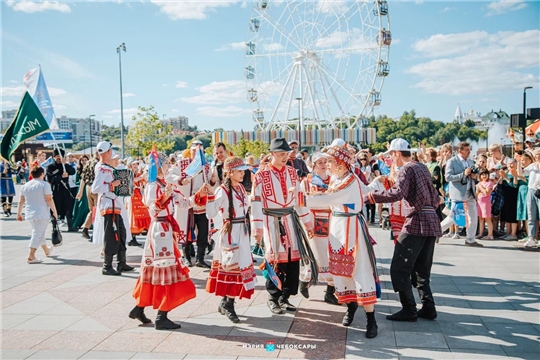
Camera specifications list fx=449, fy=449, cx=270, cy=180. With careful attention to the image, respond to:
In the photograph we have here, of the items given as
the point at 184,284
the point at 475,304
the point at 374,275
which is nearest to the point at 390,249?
the point at 475,304

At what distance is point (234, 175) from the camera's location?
16.6 ft

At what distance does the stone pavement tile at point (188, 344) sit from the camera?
4203 millimetres

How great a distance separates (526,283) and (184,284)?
4939 millimetres

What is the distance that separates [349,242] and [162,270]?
198cm

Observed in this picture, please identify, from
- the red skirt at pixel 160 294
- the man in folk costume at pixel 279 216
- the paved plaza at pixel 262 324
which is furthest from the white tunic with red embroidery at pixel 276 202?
the red skirt at pixel 160 294

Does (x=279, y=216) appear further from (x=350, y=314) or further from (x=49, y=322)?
(x=49, y=322)

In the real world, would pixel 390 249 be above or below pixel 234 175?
below

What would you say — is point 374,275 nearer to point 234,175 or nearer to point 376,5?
point 234,175

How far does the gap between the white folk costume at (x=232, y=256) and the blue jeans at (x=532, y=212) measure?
22.0 feet

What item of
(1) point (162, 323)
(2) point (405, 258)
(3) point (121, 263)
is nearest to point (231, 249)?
(1) point (162, 323)

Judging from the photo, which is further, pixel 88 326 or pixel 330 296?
pixel 330 296

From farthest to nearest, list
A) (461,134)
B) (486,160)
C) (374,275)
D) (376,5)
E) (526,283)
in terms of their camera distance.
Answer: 1. (461,134)
2. (376,5)
3. (486,160)
4. (526,283)
5. (374,275)

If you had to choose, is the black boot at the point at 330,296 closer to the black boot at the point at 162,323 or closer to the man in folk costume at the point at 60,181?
the black boot at the point at 162,323

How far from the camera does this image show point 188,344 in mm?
4363
